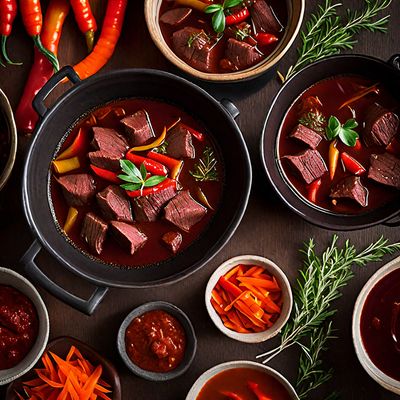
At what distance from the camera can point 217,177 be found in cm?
359

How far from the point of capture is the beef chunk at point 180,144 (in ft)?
11.5

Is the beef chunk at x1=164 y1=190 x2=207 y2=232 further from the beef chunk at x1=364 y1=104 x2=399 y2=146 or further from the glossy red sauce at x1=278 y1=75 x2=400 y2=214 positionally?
the beef chunk at x1=364 y1=104 x2=399 y2=146

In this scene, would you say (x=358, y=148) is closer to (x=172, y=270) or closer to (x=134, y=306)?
(x=172, y=270)

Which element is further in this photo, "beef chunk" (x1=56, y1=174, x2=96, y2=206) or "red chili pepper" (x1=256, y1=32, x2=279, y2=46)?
"red chili pepper" (x1=256, y1=32, x2=279, y2=46)

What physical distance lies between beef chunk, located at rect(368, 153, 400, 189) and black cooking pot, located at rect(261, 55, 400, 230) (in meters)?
0.11

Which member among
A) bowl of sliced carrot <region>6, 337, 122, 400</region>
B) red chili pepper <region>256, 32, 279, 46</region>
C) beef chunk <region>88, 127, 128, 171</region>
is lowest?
bowl of sliced carrot <region>6, 337, 122, 400</region>

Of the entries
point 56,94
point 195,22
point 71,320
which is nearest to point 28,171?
point 56,94

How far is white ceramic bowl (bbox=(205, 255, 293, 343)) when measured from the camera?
368 cm

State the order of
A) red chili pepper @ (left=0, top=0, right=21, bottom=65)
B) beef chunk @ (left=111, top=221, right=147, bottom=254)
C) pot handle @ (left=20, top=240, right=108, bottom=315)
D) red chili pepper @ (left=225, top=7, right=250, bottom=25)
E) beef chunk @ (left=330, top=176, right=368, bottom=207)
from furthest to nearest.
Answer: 1. red chili pepper @ (left=0, top=0, right=21, bottom=65)
2. red chili pepper @ (left=225, top=7, right=250, bottom=25)
3. beef chunk @ (left=330, top=176, right=368, bottom=207)
4. beef chunk @ (left=111, top=221, right=147, bottom=254)
5. pot handle @ (left=20, top=240, right=108, bottom=315)

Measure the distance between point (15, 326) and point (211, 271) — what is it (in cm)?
97

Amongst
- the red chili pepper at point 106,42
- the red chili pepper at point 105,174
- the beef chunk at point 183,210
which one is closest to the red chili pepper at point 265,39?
the red chili pepper at point 106,42

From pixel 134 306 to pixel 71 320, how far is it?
0.32 meters

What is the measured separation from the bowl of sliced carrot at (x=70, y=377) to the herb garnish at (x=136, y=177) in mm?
834

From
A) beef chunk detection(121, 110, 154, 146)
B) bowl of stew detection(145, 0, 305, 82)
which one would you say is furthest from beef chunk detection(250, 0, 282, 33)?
beef chunk detection(121, 110, 154, 146)
